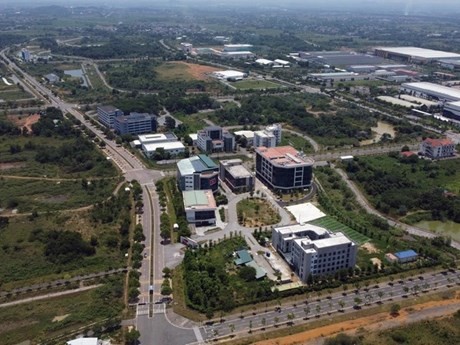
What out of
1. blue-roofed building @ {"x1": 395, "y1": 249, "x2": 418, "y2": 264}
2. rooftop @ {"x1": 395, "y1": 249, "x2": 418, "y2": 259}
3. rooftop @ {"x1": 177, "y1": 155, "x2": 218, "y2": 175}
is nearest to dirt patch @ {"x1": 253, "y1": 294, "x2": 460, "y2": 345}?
blue-roofed building @ {"x1": 395, "y1": 249, "x2": 418, "y2": 264}

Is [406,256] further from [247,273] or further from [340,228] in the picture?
[247,273]

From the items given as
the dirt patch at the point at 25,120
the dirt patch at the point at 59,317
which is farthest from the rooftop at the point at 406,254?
the dirt patch at the point at 25,120

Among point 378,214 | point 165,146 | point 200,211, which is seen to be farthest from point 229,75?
point 200,211

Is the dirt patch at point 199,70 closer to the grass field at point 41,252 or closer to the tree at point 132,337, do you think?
the grass field at point 41,252

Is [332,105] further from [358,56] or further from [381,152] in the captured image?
[358,56]

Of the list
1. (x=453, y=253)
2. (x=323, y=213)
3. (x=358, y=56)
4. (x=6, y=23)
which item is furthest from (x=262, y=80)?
(x=6, y=23)

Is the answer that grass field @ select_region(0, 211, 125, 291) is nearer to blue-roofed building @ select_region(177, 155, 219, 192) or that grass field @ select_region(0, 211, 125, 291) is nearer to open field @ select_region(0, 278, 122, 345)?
open field @ select_region(0, 278, 122, 345)
